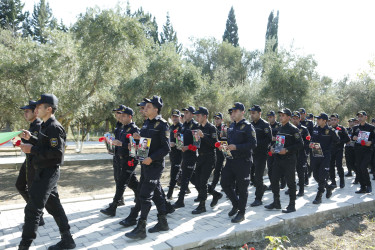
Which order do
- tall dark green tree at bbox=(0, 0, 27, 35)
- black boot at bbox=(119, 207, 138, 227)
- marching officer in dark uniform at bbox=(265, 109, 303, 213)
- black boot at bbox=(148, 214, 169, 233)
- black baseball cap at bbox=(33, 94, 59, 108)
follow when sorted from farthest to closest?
tall dark green tree at bbox=(0, 0, 27, 35) < marching officer in dark uniform at bbox=(265, 109, 303, 213) < black boot at bbox=(119, 207, 138, 227) < black boot at bbox=(148, 214, 169, 233) < black baseball cap at bbox=(33, 94, 59, 108)

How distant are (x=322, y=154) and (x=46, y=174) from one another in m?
6.17

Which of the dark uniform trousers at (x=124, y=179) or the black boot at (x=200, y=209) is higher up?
the dark uniform trousers at (x=124, y=179)

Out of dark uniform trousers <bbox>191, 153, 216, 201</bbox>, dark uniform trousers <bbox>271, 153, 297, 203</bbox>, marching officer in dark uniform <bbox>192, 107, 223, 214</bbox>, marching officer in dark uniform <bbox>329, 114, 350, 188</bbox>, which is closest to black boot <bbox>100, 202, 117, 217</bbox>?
marching officer in dark uniform <bbox>192, 107, 223, 214</bbox>

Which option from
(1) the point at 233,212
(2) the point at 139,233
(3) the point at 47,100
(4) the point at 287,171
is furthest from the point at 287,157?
(3) the point at 47,100

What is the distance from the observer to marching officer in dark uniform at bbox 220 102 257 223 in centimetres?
530

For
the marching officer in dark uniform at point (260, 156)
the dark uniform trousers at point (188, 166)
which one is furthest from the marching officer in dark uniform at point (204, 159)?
the marching officer in dark uniform at point (260, 156)

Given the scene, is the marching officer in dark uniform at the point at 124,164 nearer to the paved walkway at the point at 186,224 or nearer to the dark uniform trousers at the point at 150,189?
the paved walkway at the point at 186,224

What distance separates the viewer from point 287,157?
602cm

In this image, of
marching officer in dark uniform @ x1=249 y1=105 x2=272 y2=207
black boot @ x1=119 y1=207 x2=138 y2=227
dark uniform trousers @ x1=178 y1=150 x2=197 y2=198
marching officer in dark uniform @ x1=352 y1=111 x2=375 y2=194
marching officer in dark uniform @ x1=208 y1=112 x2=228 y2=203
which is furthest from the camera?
marching officer in dark uniform @ x1=352 y1=111 x2=375 y2=194

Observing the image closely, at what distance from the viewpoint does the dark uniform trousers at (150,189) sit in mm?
4602

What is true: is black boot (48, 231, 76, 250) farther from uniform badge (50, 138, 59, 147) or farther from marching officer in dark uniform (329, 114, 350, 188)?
marching officer in dark uniform (329, 114, 350, 188)

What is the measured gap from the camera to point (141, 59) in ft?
45.0

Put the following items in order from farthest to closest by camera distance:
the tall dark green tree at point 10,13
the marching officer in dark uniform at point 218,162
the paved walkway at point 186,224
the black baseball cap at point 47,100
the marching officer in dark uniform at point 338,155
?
the tall dark green tree at point 10,13 → the marching officer in dark uniform at point 338,155 → the marching officer in dark uniform at point 218,162 → the paved walkway at point 186,224 → the black baseball cap at point 47,100

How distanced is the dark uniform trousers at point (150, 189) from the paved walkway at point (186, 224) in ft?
1.58
